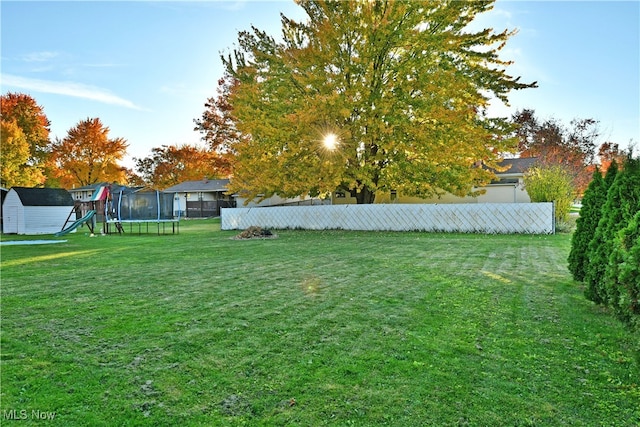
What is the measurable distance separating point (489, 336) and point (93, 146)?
142 ft

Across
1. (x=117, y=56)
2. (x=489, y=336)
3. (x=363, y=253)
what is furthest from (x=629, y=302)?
(x=117, y=56)

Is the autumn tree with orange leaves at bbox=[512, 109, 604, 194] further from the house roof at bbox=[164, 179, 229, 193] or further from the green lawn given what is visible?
the green lawn

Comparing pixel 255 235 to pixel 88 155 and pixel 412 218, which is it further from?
pixel 88 155

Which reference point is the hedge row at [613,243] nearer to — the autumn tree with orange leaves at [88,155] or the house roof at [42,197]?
the house roof at [42,197]

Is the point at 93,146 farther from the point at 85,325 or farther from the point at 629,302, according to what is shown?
the point at 629,302

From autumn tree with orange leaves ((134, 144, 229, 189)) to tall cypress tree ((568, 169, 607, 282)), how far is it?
1604 inches

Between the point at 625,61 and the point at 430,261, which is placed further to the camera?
the point at 625,61

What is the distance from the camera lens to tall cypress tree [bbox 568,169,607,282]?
4891mm

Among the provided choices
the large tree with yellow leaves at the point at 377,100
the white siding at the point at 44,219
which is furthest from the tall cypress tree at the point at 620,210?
the white siding at the point at 44,219

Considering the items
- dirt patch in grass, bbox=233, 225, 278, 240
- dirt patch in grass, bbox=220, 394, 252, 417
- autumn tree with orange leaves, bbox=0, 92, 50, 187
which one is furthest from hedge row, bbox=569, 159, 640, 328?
autumn tree with orange leaves, bbox=0, 92, 50, 187

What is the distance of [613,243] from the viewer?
Answer: 3.64 meters

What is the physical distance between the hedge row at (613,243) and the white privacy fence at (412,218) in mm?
8557

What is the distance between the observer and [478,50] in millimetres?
14930

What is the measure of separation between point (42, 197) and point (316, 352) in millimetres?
18801
